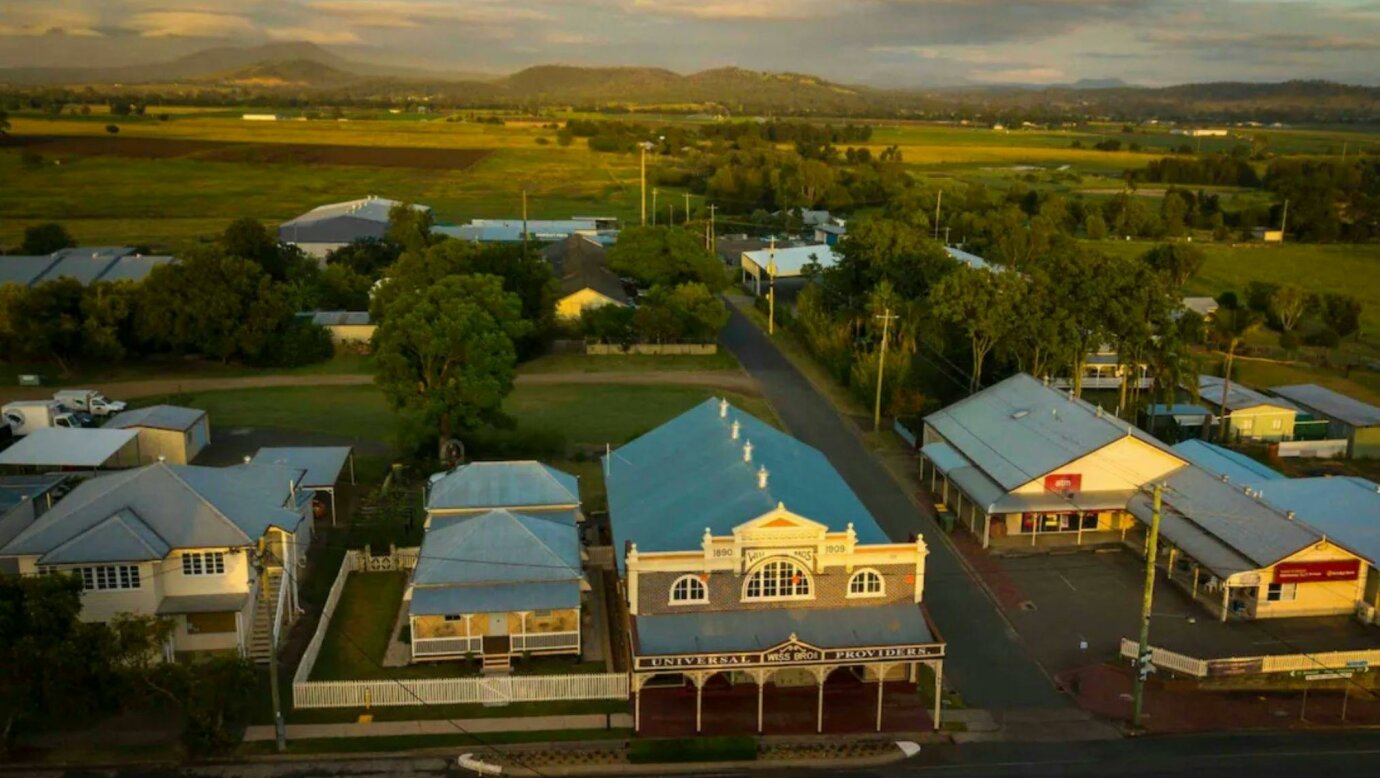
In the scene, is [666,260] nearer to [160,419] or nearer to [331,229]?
[331,229]

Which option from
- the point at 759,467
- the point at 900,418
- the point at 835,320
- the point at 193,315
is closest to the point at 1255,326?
the point at 835,320

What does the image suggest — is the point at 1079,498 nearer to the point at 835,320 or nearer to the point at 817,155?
the point at 835,320

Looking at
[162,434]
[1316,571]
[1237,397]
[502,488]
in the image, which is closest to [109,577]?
[502,488]

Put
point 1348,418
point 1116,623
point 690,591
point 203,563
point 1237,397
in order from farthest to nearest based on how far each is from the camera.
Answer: point 1237,397 → point 1348,418 → point 1116,623 → point 203,563 → point 690,591

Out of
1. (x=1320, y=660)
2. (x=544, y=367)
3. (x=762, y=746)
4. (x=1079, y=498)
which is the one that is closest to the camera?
(x=762, y=746)

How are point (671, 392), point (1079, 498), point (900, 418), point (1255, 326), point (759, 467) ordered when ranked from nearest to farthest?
point (759, 467), point (1079, 498), point (900, 418), point (671, 392), point (1255, 326)
